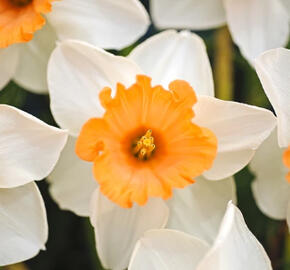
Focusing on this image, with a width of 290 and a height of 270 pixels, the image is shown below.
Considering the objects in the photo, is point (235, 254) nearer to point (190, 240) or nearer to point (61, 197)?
point (190, 240)

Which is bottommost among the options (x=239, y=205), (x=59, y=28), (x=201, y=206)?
(x=239, y=205)

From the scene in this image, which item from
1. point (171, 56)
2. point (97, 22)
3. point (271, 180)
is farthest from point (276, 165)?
point (97, 22)

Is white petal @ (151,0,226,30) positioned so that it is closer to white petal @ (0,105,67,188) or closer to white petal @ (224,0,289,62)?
white petal @ (224,0,289,62)

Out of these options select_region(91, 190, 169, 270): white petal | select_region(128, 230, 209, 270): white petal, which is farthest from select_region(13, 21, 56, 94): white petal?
select_region(128, 230, 209, 270): white petal

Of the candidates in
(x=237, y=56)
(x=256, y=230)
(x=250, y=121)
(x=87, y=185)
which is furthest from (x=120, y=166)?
(x=237, y=56)

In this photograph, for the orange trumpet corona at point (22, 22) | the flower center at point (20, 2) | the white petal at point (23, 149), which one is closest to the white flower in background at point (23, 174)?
the white petal at point (23, 149)

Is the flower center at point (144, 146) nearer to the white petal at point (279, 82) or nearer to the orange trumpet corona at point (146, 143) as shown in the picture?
the orange trumpet corona at point (146, 143)

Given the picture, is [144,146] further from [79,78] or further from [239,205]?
[239,205]
